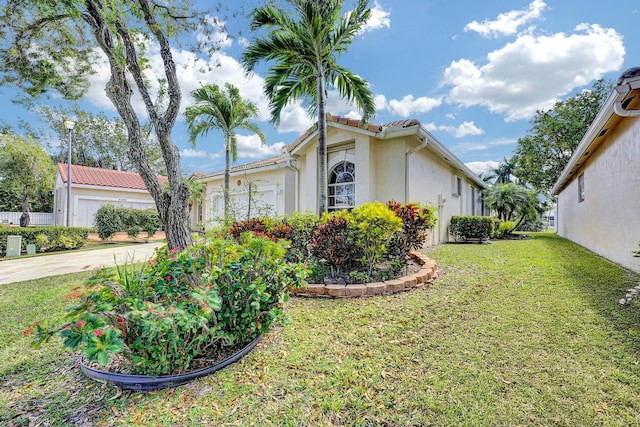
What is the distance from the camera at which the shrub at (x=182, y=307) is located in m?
2.01

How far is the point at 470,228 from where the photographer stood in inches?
498

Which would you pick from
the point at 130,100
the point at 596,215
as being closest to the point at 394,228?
the point at 130,100

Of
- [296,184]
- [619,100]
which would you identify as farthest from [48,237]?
[619,100]

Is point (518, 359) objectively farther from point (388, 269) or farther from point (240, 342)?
point (388, 269)

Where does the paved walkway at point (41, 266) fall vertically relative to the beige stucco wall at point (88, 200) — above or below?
below

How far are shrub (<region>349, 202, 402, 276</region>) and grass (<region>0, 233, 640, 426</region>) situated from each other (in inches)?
48.0

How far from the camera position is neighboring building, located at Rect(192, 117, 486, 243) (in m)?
8.89

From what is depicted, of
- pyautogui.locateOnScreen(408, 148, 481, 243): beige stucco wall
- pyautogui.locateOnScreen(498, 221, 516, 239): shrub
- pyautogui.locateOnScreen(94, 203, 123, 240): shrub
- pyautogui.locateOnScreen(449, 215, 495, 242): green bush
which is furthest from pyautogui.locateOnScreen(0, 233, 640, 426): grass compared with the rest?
pyautogui.locateOnScreen(94, 203, 123, 240): shrub

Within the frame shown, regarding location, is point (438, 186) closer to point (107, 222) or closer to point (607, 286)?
point (607, 286)

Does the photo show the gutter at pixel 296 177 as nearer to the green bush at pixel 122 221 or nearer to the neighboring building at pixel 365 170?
the neighboring building at pixel 365 170

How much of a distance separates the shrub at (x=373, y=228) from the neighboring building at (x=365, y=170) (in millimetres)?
3814

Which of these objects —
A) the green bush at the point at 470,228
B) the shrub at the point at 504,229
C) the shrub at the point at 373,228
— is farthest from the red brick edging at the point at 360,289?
the shrub at the point at 504,229

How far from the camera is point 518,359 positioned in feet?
9.07

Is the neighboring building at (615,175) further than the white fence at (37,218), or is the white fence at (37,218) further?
the white fence at (37,218)
